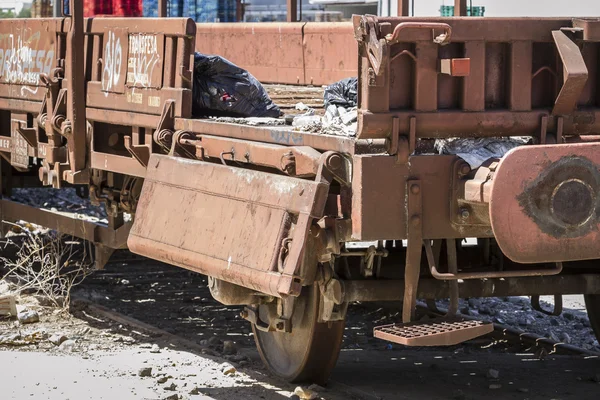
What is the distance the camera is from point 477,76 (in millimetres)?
5656

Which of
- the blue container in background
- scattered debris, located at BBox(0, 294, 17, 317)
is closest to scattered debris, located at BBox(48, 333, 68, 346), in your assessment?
scattered debris, located at BBox(0, 294, 17, 317)

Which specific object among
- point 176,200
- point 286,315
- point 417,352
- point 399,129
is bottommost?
point 417,352

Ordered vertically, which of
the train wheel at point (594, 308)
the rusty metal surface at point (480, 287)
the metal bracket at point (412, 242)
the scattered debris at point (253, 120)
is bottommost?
the train wheel at point (594, 308)

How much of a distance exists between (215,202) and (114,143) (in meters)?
2.14

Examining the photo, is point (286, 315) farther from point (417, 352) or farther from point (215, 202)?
point (417, 352)

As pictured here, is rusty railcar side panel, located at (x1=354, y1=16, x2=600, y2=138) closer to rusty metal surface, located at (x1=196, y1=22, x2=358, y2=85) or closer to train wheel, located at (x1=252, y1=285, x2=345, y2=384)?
train wheel, located at (x1=252, y1=285, x2=345, y2=384)

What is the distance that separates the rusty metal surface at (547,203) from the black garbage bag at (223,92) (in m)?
2.37

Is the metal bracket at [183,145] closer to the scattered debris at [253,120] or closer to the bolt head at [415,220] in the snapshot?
the scattered debris at [253,120]

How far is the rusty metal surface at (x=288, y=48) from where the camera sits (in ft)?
34.1

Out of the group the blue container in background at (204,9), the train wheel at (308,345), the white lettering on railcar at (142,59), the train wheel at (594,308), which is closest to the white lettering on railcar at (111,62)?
the white lettering on railcar at (142,59)

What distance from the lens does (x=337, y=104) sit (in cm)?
690

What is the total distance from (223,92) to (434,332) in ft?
7.93

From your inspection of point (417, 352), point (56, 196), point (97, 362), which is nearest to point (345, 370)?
point (417, 352)

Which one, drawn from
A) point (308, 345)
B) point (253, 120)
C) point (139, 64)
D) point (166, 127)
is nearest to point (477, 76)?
point (253, 120)
